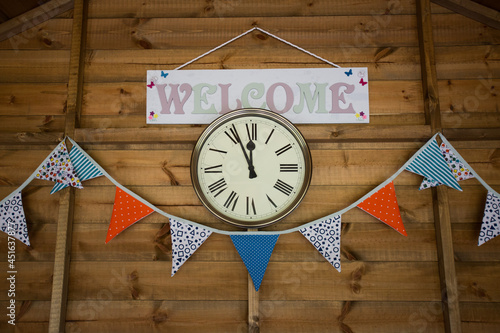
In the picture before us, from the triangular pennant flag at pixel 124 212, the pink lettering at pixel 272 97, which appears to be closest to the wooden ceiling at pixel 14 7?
the triangular pennant flag at pixel 124 212

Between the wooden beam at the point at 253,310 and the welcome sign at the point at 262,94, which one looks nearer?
the wooden beam at the point at 253,310

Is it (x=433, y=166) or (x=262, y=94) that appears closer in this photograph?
(x=433, y=166)

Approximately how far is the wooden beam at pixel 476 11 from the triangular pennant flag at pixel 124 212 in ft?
6.31

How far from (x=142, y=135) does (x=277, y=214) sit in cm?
80

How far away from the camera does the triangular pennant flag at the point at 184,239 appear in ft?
5.89

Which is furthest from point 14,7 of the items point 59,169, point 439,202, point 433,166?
point 439,202

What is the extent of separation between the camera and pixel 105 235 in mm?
1888

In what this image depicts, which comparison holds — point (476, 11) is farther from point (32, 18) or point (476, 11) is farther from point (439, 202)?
point (32, 18)

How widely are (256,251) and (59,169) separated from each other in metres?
1.06

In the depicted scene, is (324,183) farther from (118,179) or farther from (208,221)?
(118,179)

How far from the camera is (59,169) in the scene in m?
1.88

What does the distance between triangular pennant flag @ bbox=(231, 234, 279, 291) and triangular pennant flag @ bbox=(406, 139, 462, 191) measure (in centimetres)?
76

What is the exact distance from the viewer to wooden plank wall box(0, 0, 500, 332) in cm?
181

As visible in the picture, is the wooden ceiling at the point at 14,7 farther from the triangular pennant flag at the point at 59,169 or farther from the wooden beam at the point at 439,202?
the wooden beam at the point at 439,202
